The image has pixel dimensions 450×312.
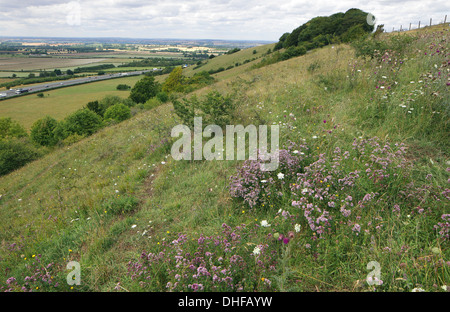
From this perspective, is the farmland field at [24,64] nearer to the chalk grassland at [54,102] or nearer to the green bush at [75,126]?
the chalk grassland at [54,102]

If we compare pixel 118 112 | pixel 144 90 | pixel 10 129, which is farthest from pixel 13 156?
pixel 144 90

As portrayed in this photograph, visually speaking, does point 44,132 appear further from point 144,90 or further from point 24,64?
point 24,64

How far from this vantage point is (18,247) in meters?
4.35

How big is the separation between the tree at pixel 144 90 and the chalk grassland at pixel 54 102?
13.4 m

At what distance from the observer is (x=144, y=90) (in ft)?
184

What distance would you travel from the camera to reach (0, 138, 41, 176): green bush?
25594 millimetres

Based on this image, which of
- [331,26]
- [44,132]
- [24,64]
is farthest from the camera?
[24,64]

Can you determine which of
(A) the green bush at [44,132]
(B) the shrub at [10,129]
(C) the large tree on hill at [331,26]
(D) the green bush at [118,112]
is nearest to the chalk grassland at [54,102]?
(B) the shrub at [10,129]

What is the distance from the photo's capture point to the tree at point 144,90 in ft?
181

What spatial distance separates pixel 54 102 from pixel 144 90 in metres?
29.4

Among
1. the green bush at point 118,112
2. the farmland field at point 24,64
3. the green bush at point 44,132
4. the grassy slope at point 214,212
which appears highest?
the farmland field at point 24,64

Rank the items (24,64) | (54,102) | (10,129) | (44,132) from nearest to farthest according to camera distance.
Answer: (44,132)
(10,129)
(54,102)
(24,64)
